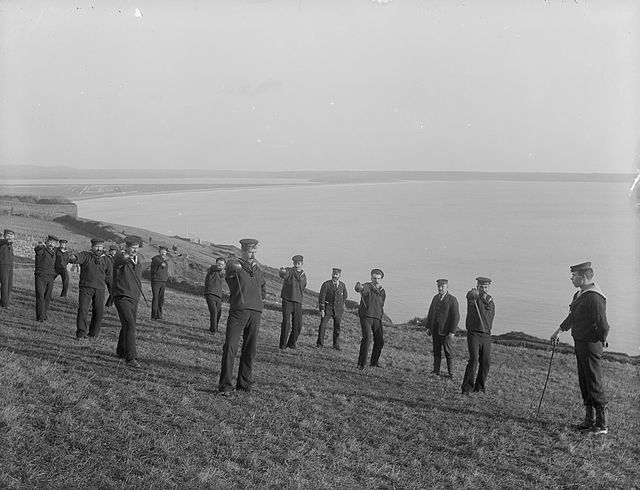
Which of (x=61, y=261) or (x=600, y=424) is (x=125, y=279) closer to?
(x=61, y=261)

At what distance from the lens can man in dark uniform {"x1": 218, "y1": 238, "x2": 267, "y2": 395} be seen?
9.30 meters

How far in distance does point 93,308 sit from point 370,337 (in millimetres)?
5843

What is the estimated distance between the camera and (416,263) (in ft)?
215

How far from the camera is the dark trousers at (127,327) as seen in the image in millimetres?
10202

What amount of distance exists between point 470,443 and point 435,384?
346 cm

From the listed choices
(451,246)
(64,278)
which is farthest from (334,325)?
(451,246)

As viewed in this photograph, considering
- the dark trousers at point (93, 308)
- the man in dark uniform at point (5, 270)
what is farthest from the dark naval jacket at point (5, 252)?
the dark trousers at point (93, 308)

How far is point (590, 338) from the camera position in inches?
357

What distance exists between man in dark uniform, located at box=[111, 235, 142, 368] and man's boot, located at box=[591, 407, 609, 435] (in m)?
7.33

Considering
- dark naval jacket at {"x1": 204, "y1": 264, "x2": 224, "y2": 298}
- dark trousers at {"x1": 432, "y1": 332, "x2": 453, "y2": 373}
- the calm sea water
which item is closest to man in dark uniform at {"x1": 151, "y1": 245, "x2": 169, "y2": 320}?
dark naval jacket at {"x1": 204, "y1": 264, "x2": 224, "y2": 298}

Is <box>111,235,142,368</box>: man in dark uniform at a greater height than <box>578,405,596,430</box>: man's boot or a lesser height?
greater

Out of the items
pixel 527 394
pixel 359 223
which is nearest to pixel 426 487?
pixel 527 394

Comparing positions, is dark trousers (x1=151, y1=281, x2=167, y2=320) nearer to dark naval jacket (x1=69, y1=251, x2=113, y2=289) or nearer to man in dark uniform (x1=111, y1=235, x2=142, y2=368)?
dark naval jacket (x1=69, y1=251, x2=113, y2=289)

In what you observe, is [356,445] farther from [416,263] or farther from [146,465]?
[416,263]
